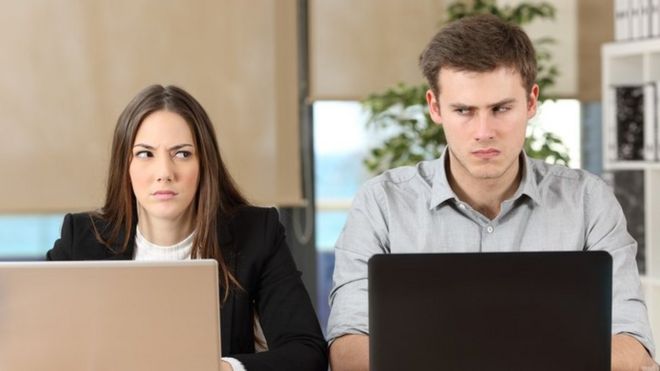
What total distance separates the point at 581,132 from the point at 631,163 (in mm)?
763

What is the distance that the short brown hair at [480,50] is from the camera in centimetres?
212

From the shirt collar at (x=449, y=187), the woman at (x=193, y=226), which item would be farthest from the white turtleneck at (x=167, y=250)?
the shirt collar at (x=449, y=187)

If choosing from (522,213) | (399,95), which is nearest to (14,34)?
(399,95)

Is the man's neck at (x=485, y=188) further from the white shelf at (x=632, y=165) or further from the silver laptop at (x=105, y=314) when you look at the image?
the white shelf at (x=632, y=165)

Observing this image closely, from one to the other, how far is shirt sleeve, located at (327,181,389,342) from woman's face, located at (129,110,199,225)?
0.35m

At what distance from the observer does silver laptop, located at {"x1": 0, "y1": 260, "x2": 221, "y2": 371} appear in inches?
62.5

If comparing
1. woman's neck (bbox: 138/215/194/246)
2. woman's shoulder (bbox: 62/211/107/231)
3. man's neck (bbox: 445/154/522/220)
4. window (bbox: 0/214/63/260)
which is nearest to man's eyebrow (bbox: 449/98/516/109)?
man's neck (bbox: 445/154/522/220)

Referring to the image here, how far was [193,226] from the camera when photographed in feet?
7.43

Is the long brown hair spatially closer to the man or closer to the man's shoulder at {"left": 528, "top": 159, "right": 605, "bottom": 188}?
the man

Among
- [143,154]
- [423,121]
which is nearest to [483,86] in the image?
[143,154]

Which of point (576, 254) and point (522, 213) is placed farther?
point (522, 213)

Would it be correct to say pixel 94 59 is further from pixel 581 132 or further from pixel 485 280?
pixel 485 280

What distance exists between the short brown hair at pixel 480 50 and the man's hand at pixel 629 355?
0.53m

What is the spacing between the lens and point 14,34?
14.5 ft
